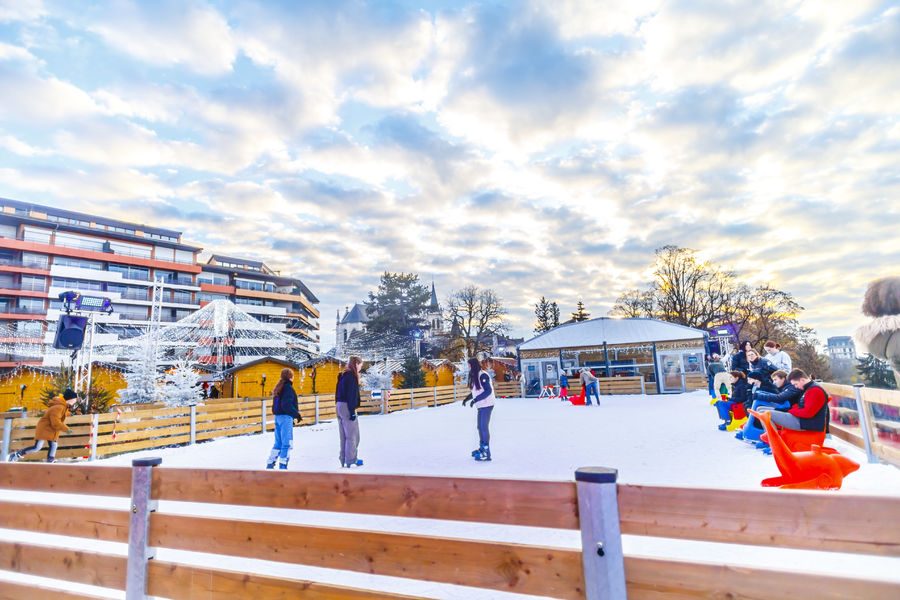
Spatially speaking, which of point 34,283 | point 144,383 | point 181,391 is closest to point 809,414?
point 181,391

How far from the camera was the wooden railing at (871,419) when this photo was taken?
445 cm

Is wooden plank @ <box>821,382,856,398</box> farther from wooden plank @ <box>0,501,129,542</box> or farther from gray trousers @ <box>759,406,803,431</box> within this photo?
wooden plank @ <box>0,501,129,542</box>

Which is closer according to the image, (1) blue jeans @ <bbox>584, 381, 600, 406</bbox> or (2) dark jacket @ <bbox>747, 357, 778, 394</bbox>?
(2) dark jacket @ <bbox>747, 357, 778, 394</bbox>

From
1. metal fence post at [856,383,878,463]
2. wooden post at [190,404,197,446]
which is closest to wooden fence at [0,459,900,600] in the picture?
metal fence post at [856,383,878,463]

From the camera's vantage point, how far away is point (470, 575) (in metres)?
1.40

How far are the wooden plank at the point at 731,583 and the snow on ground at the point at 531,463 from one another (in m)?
0.06

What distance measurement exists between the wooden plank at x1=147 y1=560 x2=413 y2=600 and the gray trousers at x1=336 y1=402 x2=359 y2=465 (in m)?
4.33

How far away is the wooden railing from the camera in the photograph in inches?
175

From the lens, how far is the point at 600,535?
1.22 meters

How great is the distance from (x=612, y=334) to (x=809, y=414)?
19.2m

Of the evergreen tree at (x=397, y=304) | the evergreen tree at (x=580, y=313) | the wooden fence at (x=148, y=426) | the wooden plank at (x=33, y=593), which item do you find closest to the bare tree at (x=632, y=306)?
the evergreen tree at (x=580, y=313)

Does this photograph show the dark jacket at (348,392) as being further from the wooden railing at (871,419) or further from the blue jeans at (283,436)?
the wooden railing at (871,419)

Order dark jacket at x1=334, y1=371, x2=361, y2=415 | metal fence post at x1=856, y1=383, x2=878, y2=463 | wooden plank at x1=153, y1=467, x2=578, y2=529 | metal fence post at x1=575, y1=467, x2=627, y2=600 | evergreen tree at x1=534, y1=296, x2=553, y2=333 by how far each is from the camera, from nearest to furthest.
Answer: metal fence post at x1=575, y1=467, x2=627, y2=600
wooden plank at x1=153, y1=467, x2=578, y2=529
metal fence post at x1=856, y1=383, x2=878, y2=463
dark jacket at x1=334, y1=371, x2=361, y2=415
evergreen tree at x1=534, y1=296, x2=553, y2=333

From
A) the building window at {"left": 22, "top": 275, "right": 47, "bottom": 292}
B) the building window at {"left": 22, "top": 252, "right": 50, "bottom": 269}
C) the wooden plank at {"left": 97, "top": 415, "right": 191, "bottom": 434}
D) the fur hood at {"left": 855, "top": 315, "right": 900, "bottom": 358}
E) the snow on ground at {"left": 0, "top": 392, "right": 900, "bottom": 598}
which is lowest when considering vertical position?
the snow on ground at {"left": 0, "top": 392, "right": 900, "bottom": 598}
